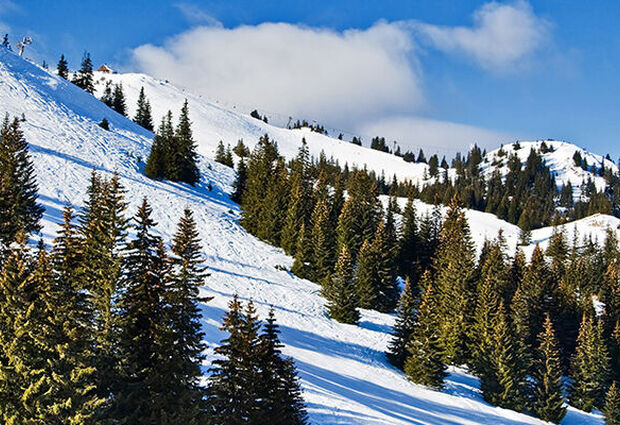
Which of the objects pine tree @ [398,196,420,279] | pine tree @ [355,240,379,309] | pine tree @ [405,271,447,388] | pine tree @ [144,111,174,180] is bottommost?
pine tree @ [405,271,447,388]

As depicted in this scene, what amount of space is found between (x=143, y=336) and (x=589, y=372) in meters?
45.2

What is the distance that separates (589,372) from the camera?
4312cm

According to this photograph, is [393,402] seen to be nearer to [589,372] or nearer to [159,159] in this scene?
[589,372]

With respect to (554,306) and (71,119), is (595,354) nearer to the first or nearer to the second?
(554,306)

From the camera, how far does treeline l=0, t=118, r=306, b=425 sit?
10.6m

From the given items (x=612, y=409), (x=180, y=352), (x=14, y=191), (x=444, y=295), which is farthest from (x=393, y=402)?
(x=14, y=191)

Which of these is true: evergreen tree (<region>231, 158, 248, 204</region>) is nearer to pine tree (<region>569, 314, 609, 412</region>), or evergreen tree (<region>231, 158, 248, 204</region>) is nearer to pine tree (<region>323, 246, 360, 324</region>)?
pine tree (<region>323, 246, 360, 324</region>)

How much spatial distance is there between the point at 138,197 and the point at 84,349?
130 ft

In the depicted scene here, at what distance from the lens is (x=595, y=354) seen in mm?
43375

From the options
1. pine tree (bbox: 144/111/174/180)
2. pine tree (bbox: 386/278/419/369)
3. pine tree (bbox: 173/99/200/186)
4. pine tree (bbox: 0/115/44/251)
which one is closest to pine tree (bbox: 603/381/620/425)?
pine tree (bbox: 386/278/419/369)

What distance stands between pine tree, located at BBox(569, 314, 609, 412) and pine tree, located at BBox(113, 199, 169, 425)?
44.2 meters

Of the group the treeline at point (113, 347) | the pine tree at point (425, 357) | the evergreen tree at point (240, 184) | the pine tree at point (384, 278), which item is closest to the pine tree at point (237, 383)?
the treeline at point (113, 347)

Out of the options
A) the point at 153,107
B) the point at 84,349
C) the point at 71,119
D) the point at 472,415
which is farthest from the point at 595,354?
the point at 153,107

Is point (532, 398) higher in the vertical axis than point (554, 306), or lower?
lower
